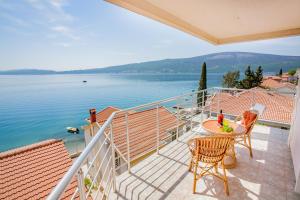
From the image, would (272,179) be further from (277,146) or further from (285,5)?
(285,5)

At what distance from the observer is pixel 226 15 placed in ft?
8.03

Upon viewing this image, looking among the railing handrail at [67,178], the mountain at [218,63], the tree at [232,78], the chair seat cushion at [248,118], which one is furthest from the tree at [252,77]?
the mountain at [218,63]

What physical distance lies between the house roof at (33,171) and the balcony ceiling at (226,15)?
4.54 meters

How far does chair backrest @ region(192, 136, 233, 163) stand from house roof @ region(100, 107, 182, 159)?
3571mm

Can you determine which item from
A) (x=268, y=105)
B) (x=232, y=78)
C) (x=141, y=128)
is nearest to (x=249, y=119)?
(x=141, y=128)

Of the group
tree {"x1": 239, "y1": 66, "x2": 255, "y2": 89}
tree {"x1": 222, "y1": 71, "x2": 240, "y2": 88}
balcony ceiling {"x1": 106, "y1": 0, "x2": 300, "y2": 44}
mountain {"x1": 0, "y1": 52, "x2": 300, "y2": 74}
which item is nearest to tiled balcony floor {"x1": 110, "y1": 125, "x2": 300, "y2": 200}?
balcony ceiling {"x1": 106, "y1": 0, "x2": 300, "y2": 44}

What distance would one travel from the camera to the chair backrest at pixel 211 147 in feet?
6.32

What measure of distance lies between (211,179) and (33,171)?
5405mm

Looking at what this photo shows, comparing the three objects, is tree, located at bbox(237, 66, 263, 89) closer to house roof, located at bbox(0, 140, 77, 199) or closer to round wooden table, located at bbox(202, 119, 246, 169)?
round wooden table, located at bbox(202, 119, 246, 169)

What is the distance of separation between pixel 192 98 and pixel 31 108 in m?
48.4

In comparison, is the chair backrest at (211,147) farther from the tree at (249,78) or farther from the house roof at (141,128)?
the tree at (249,78)

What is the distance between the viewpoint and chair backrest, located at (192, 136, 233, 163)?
6.32 feet

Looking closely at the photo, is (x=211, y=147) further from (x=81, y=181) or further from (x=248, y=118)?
(x=81, y=181)

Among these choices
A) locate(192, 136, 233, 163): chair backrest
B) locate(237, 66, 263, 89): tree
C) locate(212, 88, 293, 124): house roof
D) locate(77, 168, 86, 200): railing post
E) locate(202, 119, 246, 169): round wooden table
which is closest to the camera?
locate(77, 168, 86, 200): railing post
